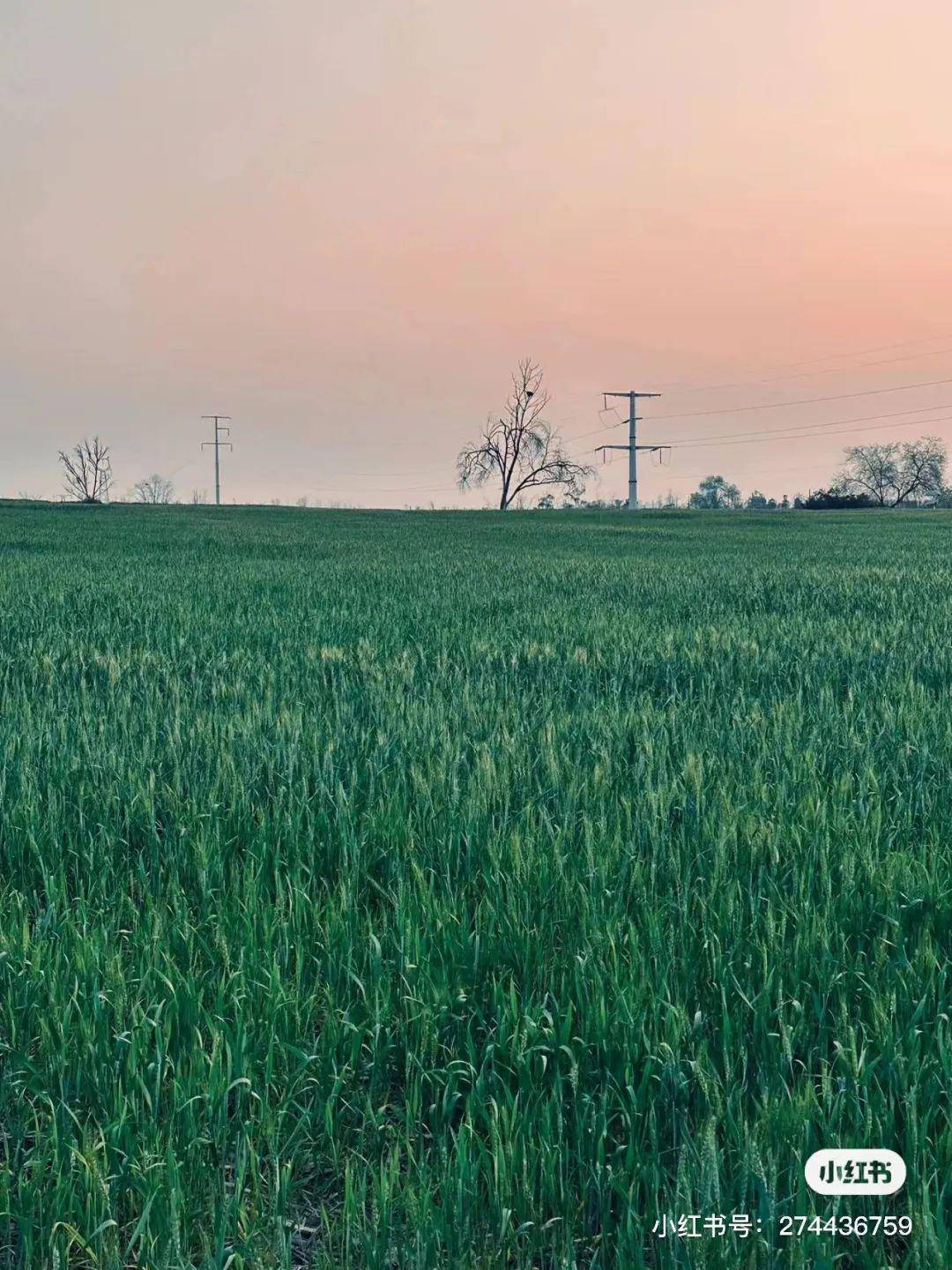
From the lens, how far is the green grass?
5.36 ft

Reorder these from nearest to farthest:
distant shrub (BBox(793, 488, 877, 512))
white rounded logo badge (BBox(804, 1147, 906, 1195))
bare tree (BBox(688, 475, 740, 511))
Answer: white rounded logo badge (BBox(804, 1147, 906, 1195)) → distant shrub (BBox(793, 488, 877, 512)) → bare tree (BBox(688, 475, 740, 511))

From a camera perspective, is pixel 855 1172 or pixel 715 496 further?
pixel 715 496

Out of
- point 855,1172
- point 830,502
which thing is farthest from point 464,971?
point 830,502

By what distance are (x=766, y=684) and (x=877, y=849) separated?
3.82 meters

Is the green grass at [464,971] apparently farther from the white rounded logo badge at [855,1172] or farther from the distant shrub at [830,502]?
the distant shrub at [830,502]

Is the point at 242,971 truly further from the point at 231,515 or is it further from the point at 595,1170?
the point at 231,515

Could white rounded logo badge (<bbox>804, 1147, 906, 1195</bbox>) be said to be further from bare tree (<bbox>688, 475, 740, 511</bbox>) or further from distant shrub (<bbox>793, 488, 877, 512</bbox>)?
bare tree (<bbox>688, 475, 740, 511</bbox>)

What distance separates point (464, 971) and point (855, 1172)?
1.03 m

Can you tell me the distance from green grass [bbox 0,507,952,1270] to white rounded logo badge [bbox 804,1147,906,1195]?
28mm

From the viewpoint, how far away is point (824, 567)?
19.0 meters

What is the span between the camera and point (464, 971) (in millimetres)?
2404

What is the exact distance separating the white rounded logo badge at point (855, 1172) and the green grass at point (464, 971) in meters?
0.03

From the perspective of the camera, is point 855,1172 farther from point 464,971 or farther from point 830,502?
point 830,502

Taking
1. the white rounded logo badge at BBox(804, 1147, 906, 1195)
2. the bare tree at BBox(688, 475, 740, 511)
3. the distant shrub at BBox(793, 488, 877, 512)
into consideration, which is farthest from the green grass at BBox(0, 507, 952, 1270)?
the bare tree at BBox(688, 475, 740, 511)
